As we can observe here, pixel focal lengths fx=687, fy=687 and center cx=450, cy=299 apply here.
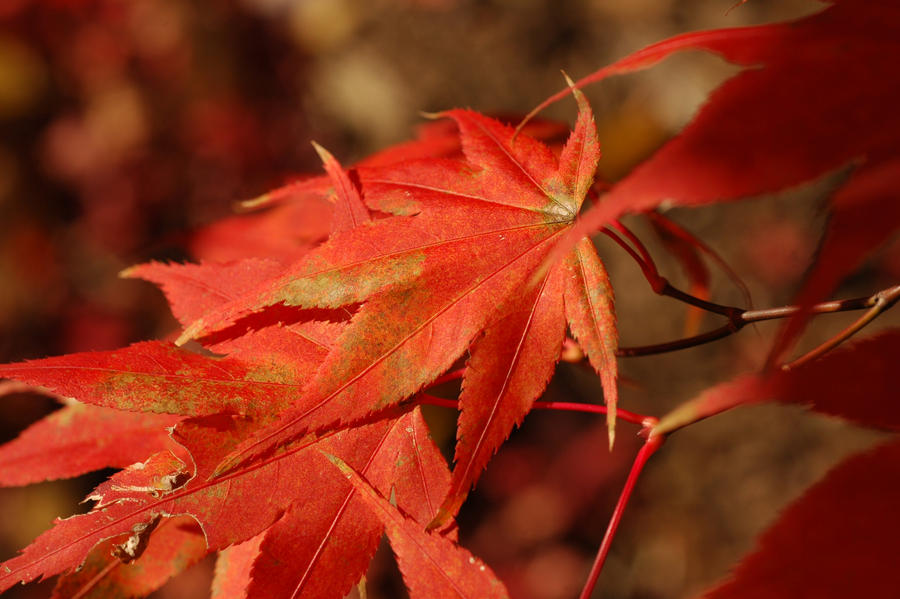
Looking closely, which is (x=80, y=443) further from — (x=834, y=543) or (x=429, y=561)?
(x=834, y=543)

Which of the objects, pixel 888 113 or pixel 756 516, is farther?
pixel 756 516

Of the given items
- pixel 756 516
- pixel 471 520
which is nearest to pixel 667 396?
pixel 756 516

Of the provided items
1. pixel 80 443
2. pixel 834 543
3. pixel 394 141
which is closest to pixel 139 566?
pixel 80 443

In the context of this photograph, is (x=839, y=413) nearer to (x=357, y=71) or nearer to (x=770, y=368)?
(x=770, y=368)

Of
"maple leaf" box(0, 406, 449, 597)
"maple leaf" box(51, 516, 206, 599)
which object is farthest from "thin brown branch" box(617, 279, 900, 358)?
"maple leaf" box(51, 516, 206, 599)

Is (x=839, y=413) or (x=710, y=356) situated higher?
(x=839, y=413)

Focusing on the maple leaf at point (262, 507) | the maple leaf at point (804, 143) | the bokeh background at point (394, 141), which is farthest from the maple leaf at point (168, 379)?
the bokeh background at point (394, 141)

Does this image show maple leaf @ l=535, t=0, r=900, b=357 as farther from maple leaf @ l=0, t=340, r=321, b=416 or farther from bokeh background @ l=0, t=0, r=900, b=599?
bokeh background @ l=0, t=0, r=900, b=599
